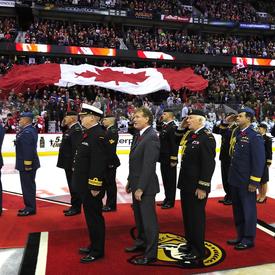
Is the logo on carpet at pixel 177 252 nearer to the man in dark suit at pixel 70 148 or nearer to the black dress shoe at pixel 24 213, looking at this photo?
the man in dark suit at pixel 70 148

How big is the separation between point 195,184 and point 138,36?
23255 mm

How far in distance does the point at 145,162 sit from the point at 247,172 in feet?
4.59

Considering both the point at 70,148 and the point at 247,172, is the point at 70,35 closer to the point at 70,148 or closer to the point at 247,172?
the point at 70,148

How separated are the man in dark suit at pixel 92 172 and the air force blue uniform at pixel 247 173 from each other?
1.72m

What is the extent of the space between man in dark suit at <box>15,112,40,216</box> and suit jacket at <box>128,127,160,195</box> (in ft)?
7.84

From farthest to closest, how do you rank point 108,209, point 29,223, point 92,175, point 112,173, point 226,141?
point 226,141 < point 112,173 < point 108,209 < point 29,223 < point 92,175

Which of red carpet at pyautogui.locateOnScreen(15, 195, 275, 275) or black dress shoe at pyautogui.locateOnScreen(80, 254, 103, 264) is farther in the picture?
black dress shoe at pyautogui.locateOnScreen(80, 254, 103, 264)

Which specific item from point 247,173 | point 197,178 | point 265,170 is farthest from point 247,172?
point 265,170

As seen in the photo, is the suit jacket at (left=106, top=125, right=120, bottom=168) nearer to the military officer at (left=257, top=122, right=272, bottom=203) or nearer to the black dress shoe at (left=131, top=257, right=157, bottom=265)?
the black dress shoe at (left=131, top=257, right=157, bottom=265)

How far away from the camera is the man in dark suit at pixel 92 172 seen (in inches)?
Answer: 160

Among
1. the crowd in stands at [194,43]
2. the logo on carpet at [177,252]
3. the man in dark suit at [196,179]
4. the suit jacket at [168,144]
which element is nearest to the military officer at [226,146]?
the suit jacket at [168,144]

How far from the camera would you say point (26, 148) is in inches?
239

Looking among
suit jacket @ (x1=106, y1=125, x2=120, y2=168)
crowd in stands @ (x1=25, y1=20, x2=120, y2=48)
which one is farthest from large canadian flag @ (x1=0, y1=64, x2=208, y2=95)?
suit jacket @ (x1=106, y1=125, x2=120, y2=168)

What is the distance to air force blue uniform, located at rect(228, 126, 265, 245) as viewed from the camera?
459 cm
